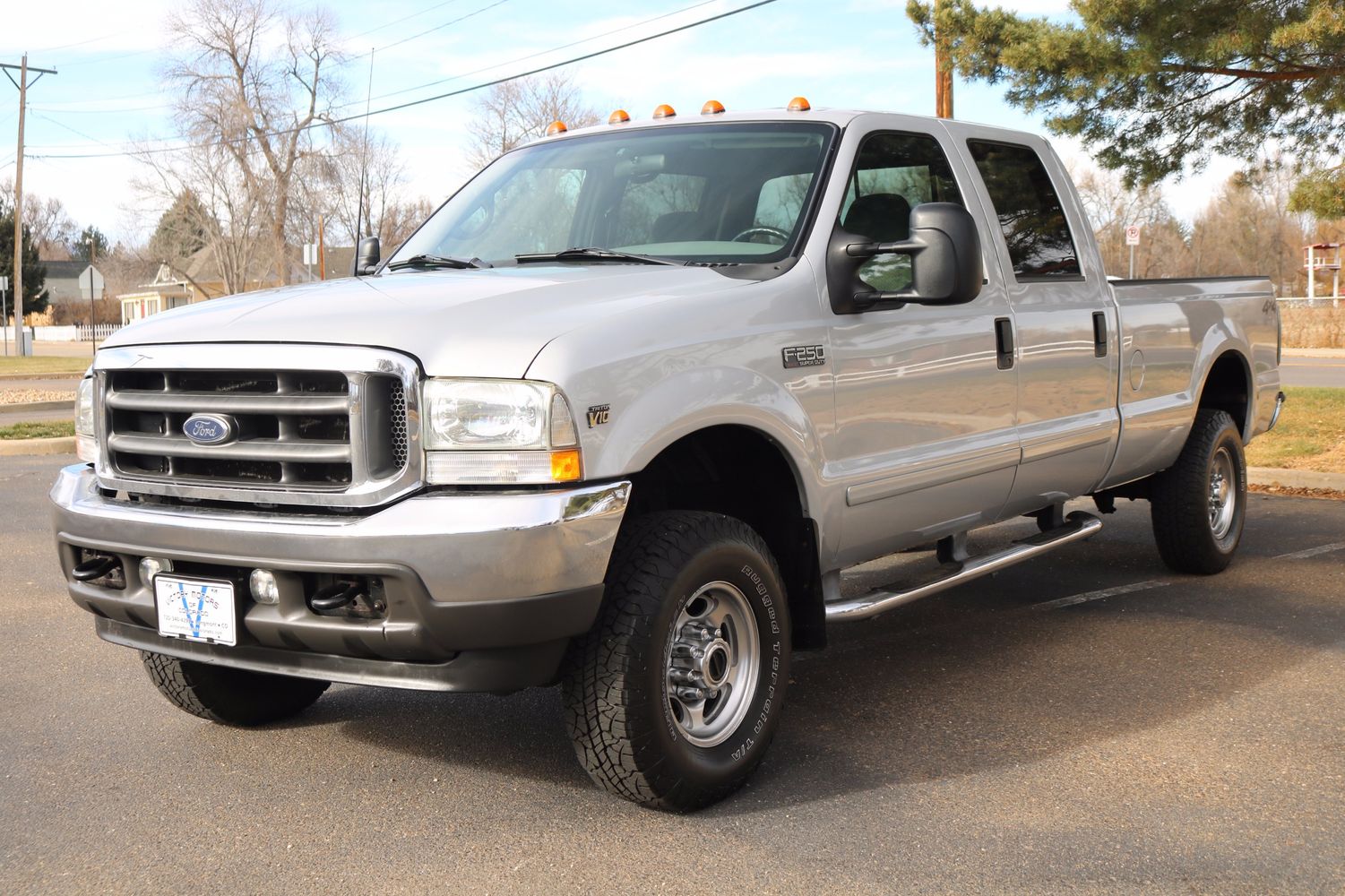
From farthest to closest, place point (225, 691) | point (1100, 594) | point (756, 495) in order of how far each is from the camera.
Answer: point (1100, 594)
point (225, 691)
point (756, 495)

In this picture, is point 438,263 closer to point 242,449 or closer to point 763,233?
point 763,233

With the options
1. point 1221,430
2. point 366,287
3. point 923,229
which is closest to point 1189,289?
point 1221,430

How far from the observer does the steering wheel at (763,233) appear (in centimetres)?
450

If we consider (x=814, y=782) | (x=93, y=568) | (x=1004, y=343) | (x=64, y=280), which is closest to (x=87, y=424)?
(x=93, y=568)

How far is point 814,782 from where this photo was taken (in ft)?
13.5

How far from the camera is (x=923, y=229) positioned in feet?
13.9

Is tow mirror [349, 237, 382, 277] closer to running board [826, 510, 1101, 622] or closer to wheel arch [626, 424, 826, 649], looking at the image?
wheel arch [626, 424, 826, 649]

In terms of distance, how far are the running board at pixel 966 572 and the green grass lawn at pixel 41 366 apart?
101ft

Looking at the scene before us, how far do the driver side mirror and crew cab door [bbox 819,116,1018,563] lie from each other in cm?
11

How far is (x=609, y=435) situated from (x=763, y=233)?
128 centimetres

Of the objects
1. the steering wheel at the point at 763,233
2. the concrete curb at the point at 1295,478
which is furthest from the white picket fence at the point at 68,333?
the steering wheel at the point at 763,233

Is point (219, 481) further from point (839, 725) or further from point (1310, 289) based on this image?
point (1310, 289)

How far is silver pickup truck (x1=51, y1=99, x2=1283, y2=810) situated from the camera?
3.44 metres

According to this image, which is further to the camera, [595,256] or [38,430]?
[38,430]
